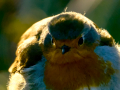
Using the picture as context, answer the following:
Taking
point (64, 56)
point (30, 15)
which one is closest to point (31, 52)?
point (64, 56)

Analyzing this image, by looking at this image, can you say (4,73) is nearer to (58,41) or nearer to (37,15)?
(37,15)

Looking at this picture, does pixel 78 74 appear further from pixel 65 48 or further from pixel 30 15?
pixel 30 15

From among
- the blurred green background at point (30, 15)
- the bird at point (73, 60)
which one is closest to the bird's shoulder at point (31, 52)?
the bird at point (73, 60)

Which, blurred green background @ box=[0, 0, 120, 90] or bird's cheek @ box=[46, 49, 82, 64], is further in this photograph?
blurred green background @ box=[0, 0, 120, 90]

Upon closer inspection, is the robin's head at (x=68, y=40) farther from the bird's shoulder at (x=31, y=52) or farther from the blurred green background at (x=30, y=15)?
the blurred green background at (x=30, y=15)

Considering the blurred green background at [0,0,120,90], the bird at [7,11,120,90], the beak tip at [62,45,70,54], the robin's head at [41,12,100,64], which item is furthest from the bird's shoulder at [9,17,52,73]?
the blurred green background at [0,0,120,90]

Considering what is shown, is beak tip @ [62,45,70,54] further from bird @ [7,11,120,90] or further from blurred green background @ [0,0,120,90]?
blurred green background @ [0,0,120,90]
